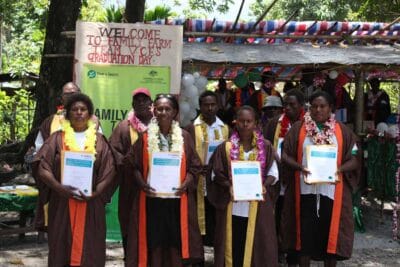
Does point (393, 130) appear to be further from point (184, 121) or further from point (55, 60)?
point (55, 60)

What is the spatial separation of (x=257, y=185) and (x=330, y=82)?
4019 millimetres

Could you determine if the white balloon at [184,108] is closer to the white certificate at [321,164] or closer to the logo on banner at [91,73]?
the logo on banner at [91,73]

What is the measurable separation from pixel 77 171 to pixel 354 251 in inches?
167

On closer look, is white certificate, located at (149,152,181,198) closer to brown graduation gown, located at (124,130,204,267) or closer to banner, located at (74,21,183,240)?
brown graduation gown, located at (124,130,204,267)

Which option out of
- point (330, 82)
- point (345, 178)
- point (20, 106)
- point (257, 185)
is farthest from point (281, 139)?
point (20, 106)

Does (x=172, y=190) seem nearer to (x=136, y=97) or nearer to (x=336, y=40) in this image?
(x=136, y=97)

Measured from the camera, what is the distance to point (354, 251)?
7293 millimetres

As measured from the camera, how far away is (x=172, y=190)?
472cm

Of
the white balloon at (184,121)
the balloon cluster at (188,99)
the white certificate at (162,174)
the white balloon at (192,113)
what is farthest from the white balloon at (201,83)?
the white certificate at (162,174)

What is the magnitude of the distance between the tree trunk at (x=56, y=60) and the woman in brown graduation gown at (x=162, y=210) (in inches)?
203

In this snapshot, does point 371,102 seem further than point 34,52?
No

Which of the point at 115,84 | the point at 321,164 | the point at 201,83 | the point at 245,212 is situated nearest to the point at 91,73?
the point at 115,84

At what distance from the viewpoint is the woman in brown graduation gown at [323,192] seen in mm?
5211

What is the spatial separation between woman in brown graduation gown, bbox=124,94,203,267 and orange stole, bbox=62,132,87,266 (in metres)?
0.47
